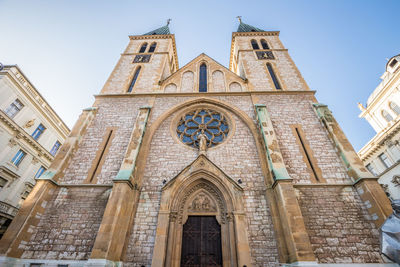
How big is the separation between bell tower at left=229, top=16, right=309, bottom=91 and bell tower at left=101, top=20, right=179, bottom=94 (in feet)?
21.1

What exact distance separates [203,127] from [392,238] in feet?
25.5

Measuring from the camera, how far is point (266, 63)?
556 inches

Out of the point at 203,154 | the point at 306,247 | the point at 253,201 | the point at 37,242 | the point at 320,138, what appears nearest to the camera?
the point at 306,247

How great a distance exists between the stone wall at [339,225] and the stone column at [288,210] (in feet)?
2.72

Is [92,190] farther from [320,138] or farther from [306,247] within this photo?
[320,138]

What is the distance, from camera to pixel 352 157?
302 inches

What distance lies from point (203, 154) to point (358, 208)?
6170mm

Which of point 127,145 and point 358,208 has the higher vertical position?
point 127,145

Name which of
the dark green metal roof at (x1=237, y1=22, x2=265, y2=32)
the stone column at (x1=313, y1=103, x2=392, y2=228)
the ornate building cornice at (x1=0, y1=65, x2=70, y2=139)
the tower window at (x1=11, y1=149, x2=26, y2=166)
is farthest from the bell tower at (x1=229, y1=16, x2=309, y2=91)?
the tower window at (x1=11, y1=149, x2=26, y2=166)

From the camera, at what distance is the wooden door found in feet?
20.6

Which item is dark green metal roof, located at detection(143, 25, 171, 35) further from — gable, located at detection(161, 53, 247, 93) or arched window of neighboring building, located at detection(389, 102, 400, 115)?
arched window of neighboring building, located at detection(389, 102, 400, 115)

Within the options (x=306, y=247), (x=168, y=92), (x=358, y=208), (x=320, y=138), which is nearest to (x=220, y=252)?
(x=306, y=247)

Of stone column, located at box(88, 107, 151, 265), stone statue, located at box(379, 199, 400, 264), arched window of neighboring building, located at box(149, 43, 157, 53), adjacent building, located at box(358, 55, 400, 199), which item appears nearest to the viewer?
stone statue, located at box(379, 199, 400, 264)

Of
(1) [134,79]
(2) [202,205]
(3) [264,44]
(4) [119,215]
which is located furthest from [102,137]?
(3) [264,44]
